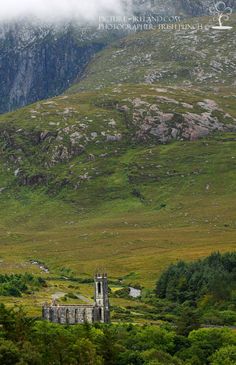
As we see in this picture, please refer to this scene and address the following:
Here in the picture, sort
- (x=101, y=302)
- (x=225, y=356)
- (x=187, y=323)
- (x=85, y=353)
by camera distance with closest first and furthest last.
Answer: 1. (x=85, y=353)
2. (x=225, y=356)
3. (x=187, y=323)
4. (x=101, y=302)

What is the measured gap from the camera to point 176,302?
178000 mm

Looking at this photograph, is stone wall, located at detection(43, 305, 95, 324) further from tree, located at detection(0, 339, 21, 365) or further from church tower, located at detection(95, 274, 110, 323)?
tree, located at detection(0, 339, 21, 365)

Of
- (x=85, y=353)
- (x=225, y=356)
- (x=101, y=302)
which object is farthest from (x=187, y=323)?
(x=85, y=353)

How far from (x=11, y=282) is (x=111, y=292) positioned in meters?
24.2

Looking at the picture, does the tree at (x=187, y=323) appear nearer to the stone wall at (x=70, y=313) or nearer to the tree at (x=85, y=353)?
the stone wall at (x=70, y=313)

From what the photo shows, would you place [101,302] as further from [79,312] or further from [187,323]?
[187,323]

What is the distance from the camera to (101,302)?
14275 cm

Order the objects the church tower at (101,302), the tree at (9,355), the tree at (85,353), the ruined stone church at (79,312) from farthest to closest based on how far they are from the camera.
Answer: the church tower at (101,302)
the ruined stone church at (79,312)
the tree at (85,353)
the tree at (9,355)

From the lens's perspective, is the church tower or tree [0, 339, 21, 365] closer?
tree [0, 339, 21, 365]

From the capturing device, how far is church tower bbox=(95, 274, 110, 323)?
467 ft

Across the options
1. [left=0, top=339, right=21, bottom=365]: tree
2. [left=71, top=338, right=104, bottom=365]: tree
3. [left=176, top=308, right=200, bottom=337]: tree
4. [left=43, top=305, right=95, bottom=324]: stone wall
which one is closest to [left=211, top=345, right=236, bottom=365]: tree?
[left=176, top=308, right=200, bottom=337]: tree

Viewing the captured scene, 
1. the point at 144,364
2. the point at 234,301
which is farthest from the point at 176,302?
the point at 144,364

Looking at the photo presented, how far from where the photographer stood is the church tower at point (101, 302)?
14238 centimetres

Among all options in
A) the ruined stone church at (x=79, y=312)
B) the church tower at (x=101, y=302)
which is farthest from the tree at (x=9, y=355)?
the church tower at (x=101, y=302)
